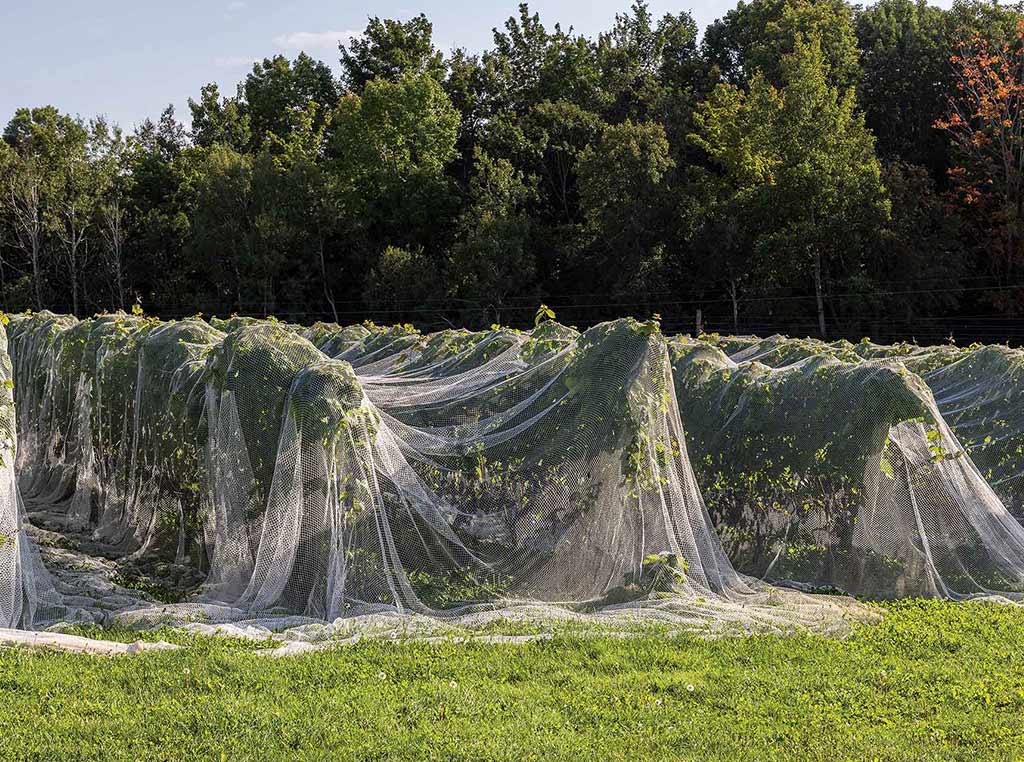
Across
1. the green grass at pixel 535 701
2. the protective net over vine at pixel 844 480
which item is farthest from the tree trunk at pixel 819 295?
the green grass at pixel 535 701

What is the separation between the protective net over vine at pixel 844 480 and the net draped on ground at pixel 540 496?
1 centimetres

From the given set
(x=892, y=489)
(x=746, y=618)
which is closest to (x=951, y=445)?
(x=892, y=489)

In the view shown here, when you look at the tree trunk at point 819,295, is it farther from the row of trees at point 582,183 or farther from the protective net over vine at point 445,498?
the protective net over vine at point 445,498

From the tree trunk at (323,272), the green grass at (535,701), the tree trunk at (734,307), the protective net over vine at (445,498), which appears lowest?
the green grass at (535,701)

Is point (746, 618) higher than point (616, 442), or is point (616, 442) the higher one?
point (616, 442)

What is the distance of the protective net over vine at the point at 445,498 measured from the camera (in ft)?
21.6

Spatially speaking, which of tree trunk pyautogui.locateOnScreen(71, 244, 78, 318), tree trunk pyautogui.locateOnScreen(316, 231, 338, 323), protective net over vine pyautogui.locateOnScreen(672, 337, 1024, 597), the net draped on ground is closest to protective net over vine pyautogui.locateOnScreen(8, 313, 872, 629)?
the net draped on ground

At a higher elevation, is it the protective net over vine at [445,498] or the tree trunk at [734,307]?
the tree trunk at [734,307]

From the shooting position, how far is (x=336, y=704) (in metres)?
4.79

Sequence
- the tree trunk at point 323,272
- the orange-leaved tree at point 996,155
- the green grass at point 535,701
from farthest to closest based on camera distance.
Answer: the tree trunk at point 323,272, the orange-leaved tree at point 996,155, the green grass at point 535,701

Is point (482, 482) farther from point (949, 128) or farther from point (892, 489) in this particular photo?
point (949, 128)

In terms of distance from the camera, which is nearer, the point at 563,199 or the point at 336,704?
the point at 336,704

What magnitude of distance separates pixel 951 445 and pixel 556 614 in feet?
9.44

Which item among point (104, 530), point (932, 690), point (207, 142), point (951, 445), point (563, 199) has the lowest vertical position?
point (932, 690)
